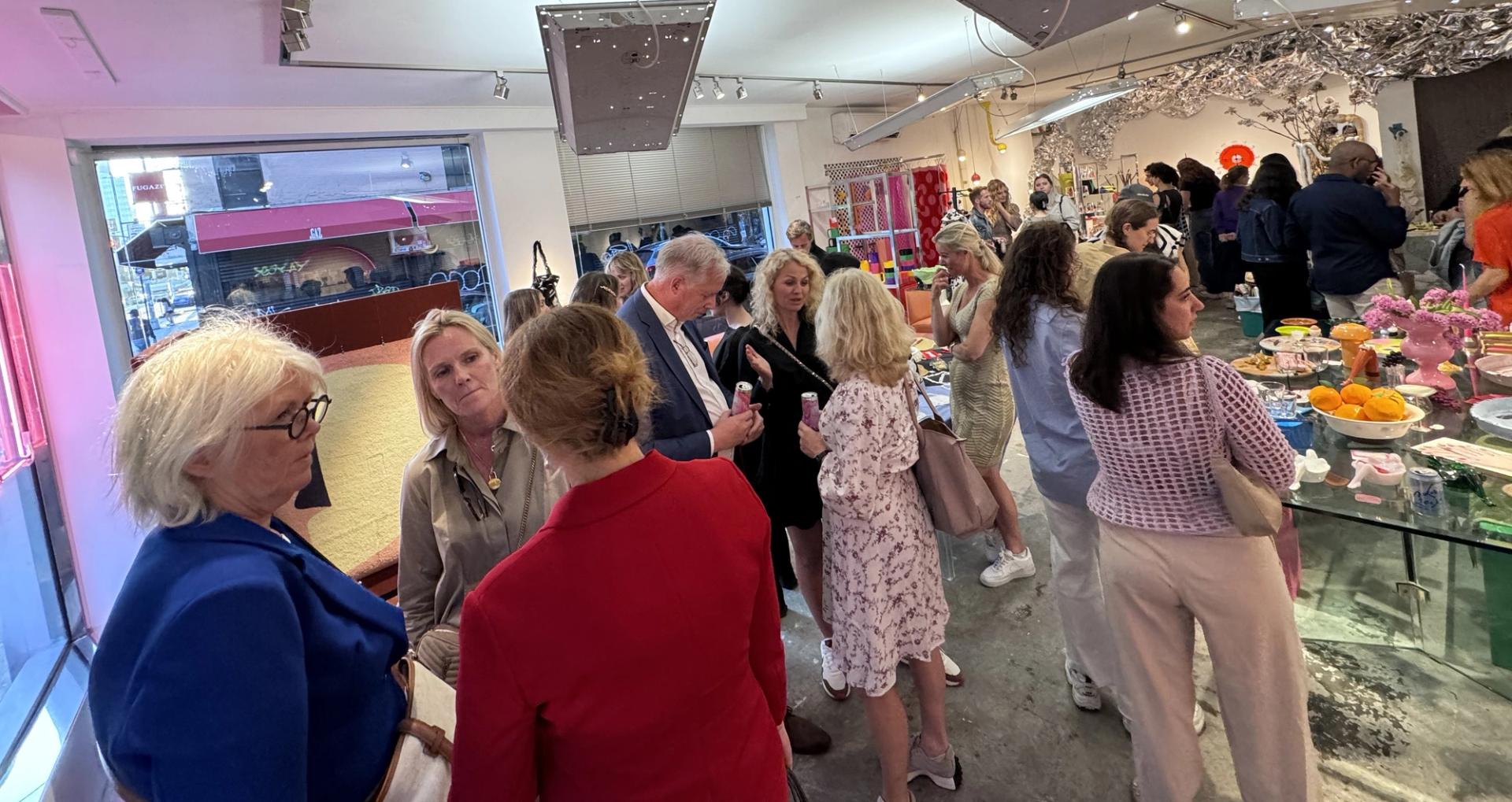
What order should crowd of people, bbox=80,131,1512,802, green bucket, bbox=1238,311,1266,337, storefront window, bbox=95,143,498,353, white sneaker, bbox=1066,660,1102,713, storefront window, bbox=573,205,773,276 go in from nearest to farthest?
crowd of people, bbox=80,131,1512,802
white sneaker, bbox=1066,660,1102,713
storefront window, bbox=95,143,498,353
green bucket, bbox=1238,311,1266,337
storefront window, bbox=573,205,773,276

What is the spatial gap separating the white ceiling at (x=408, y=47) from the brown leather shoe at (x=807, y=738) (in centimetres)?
365

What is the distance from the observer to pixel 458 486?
1.60m

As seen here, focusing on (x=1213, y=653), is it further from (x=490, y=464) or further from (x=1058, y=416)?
(x=490, y=464)

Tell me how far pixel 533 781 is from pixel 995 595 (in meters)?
2.57

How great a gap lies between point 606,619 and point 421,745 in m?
0.34

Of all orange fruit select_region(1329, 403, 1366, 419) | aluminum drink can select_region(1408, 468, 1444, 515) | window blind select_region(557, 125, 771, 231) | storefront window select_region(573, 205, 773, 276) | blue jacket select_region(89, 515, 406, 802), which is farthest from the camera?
storefront window select_region(573, 205, 773, 276)

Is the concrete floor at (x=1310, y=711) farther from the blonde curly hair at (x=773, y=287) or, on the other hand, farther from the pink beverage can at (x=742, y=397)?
the blonde curly hair at (x=773, y=287)

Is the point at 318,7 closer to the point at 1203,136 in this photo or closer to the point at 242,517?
the point at 242,517

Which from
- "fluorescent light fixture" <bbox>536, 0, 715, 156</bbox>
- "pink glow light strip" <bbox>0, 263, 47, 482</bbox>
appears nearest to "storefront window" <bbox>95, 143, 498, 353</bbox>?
"pink glow light strip" <bbox>0, 263, 47, 482</bbox>

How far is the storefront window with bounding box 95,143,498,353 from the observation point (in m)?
4.95

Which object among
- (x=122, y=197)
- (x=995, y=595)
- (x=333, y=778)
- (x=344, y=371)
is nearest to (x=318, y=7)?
(x=344, y=371)

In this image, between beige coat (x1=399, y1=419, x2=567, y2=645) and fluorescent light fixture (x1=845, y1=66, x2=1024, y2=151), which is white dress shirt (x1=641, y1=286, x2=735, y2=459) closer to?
beige coat (x1=399, y1=419, x2=567, y2=645)

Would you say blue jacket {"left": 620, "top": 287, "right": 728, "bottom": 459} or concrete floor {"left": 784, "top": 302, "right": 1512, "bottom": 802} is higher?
blue jacket {"left": 620, "top": 287, "right": 728, "bottom": 459}

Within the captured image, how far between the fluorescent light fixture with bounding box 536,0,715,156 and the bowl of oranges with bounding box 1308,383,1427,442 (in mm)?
2303
